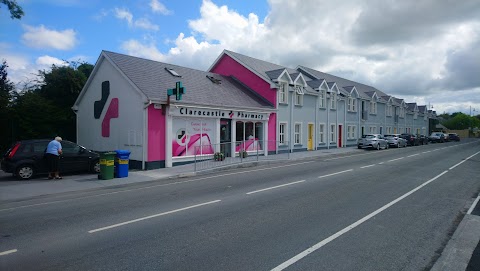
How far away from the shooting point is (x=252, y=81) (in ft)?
81.0

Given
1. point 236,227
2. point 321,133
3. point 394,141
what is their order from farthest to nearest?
1. point 394,141
2. point 321,133
3. point 236,227

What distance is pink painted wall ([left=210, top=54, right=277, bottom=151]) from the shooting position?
23.2m

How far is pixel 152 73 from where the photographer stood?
1838cm

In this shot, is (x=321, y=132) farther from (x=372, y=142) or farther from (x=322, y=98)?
(x=372, y=142)

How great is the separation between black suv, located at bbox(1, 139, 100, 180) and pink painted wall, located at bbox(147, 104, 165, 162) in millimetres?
2946

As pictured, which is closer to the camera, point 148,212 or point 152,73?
point 148,212

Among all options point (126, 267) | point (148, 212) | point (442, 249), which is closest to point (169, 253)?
point (126, 267)

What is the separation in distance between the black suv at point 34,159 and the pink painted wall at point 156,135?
9.67 ft

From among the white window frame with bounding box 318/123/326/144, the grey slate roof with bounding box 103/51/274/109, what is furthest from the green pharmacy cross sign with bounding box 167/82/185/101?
the white window frame with bounding box 318/123/326/144

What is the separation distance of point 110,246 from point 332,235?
3858 millimetres

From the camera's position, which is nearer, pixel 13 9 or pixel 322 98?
pixel 13 9

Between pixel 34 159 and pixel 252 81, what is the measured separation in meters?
16.3

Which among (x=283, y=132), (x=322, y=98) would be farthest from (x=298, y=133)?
(x=322, y=98)

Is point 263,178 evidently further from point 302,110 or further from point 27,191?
point 302,110
